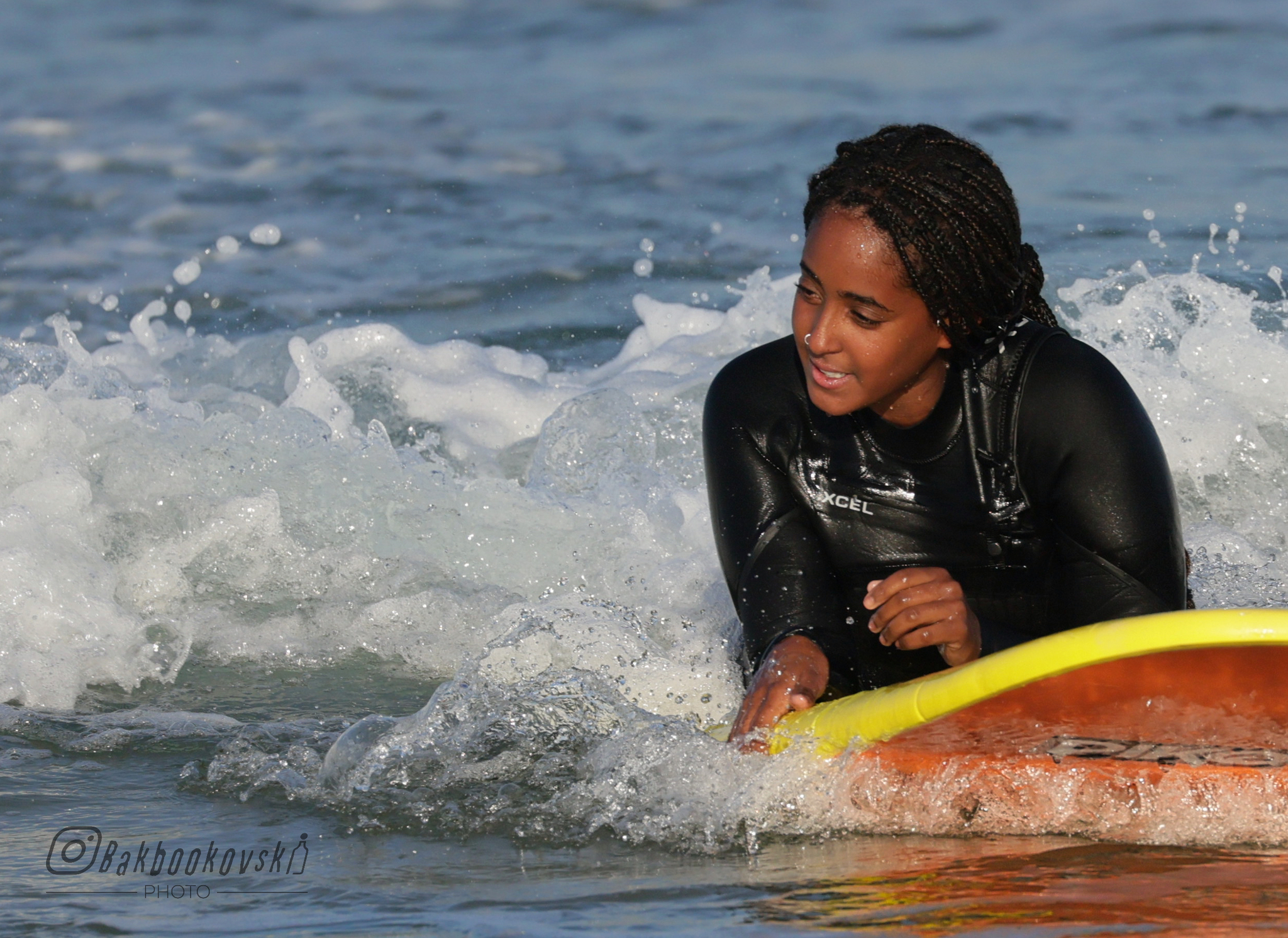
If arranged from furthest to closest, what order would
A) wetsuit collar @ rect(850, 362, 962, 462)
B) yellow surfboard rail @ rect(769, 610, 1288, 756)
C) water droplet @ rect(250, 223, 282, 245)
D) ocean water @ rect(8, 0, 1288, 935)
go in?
water droplet @ rect(250, 223, 282, 245) < wetsuit collar @ rect(850, 362, 962, 462) < ocean water @ rect(8, 0, 1288, 935) < yellow surfboard rail @ rect(769, 610, 1288, 756)

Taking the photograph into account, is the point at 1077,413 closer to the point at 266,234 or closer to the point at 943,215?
the point at 943,215

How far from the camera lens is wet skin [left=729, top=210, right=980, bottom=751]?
8.73ft

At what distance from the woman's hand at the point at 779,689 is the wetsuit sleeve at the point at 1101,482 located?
485mm

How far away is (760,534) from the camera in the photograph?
10.00 ft

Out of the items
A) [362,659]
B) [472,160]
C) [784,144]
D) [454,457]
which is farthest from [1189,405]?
[472,160]

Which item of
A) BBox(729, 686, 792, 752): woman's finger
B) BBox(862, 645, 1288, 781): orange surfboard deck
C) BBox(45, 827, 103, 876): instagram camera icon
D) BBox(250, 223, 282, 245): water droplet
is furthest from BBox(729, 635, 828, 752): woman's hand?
BBox(250, 223, 282, 245): water droplet

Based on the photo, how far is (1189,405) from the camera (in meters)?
5.45

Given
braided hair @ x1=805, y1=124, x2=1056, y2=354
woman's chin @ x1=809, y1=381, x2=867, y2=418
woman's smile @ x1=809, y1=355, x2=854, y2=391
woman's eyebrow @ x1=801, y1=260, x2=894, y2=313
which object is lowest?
→ woman's chin @ x1=809, y1=381, x2=867, y2=418

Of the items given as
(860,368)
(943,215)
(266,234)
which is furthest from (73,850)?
(266,234)

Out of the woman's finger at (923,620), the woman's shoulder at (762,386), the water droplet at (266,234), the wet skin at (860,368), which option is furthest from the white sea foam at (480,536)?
the water droplet at (266,234)

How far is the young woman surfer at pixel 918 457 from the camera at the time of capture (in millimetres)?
2766

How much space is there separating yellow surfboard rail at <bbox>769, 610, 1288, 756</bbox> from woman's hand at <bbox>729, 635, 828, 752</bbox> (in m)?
0.02

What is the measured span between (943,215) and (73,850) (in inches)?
70.9

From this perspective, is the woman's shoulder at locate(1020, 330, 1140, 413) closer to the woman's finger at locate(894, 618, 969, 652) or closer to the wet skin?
the wet skin
